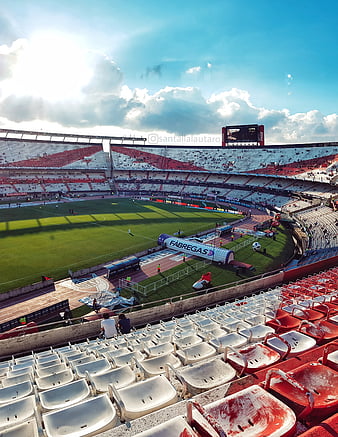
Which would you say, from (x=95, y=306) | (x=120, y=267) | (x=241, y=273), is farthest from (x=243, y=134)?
(x=95, y=306)

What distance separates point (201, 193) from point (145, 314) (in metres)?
66.4

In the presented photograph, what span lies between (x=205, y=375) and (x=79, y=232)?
36906 millimetres

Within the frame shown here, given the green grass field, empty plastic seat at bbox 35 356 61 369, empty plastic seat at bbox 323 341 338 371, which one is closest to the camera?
empty plastic seat at bbox 323 341 338 371

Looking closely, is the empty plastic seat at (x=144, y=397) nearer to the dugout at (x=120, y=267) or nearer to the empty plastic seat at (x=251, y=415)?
the empty plastic seat at (x=251, y=415)

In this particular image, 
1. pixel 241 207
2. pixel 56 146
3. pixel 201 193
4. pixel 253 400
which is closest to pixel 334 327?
pixel 253 400

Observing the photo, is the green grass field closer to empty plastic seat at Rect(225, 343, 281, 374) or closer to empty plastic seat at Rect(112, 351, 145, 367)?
empty plastic seat at Rect(112, 351, 145, 367)

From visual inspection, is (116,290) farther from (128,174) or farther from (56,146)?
(56,146)

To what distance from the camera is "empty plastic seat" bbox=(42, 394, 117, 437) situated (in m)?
3.87

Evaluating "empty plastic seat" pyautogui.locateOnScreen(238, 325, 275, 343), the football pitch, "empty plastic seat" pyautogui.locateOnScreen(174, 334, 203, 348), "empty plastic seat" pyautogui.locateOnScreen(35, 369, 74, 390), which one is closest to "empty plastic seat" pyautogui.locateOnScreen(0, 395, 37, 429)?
"empty plastic seat" pyautogui.locateOnScreen(35, 369, 74, 390)

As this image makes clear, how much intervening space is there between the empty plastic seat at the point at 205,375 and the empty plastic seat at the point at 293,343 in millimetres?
1300

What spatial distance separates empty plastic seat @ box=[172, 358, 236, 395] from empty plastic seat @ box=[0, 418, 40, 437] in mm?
2115

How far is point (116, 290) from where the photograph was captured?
23.3 m

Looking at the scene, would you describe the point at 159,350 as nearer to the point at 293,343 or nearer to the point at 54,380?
the point at 54,380

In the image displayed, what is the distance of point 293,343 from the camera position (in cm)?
626
